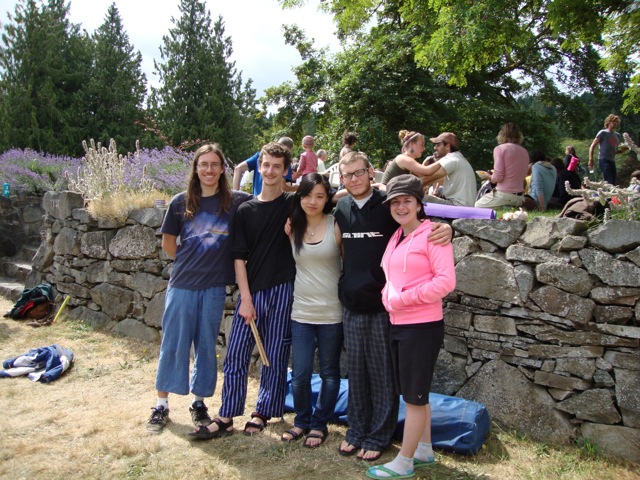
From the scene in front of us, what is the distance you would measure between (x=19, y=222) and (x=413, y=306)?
8.59 metres

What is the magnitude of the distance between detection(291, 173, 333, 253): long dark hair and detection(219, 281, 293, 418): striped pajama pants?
0.33 m

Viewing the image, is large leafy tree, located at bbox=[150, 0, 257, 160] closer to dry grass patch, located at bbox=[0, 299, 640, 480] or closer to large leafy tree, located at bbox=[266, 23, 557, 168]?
large leafy tree, located at bbox=[266, 23, 557, 168]

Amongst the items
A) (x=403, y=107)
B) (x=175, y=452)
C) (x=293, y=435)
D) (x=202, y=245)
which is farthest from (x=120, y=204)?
(x=403, y=107)

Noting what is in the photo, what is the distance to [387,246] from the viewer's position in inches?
112

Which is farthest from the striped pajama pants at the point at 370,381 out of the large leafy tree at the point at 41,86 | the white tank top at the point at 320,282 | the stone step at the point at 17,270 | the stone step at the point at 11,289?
the large leafy tree at the point at 41,86

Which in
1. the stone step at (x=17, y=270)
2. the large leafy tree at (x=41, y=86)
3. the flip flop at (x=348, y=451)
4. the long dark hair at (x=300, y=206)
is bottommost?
the flip flop at (x=348, y=451)

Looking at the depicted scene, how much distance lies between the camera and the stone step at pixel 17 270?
786cm

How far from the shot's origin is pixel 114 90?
18547 mm

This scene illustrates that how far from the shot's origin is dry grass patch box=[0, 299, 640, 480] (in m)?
2.84

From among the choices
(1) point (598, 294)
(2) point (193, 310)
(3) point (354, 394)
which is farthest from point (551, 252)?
(2) point (193, 310)

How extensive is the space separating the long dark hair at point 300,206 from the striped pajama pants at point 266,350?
329 millimetres

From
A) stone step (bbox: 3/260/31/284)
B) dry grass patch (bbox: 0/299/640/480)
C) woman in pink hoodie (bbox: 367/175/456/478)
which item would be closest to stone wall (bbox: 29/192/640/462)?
dry grass patch (bbox: 0/299/640/480)

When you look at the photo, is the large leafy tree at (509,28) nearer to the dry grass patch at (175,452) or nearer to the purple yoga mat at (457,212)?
the purple yoga mat at (457,212)

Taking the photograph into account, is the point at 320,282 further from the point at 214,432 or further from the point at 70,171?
the point at 70,171
